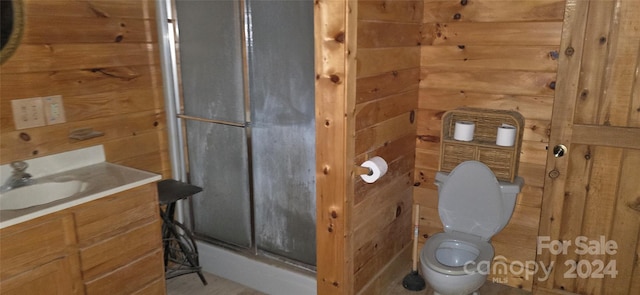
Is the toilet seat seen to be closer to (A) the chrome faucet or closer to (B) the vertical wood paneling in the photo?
(B) the vertical wood paneling

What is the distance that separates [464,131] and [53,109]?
2.02 m

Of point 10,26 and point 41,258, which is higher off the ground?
point 10,26

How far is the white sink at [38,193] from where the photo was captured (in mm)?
2010

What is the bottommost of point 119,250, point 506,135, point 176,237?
point 176,237

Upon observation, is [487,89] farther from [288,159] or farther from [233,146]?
[233,146]

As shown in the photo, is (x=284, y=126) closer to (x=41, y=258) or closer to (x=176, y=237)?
(x=176, y=237)

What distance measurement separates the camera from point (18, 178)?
2.07 meters

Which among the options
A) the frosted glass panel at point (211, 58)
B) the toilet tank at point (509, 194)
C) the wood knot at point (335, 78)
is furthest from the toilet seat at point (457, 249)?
the frosted glass panel at point (211, 58)

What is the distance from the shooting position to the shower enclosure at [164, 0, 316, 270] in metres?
2.35

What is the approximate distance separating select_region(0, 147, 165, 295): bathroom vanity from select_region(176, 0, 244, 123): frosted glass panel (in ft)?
2.05

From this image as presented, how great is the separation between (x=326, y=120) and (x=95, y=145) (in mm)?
1220

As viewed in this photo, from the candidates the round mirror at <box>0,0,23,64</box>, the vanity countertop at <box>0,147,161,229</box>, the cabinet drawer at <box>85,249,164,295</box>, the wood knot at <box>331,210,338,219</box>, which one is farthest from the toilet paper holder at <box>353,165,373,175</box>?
the round mirror at <box>0,0,23,64</box>

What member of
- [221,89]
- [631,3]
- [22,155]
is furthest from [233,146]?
[631,3]

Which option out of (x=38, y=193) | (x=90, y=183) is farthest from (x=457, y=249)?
(x=38, y=193)
